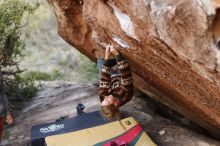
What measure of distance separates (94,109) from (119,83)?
212 centimetres

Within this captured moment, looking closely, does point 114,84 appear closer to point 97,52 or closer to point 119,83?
point 119,83

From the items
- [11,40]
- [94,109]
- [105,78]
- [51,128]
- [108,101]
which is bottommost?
[94,109]

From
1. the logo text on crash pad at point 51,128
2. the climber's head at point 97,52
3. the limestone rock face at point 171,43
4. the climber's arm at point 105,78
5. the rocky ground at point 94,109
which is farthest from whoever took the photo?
the climber's head at point 97,52

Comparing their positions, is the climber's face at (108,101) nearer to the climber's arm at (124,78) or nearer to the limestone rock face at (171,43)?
the climber's arm at (124,78)

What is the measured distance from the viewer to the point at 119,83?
744 centimetres

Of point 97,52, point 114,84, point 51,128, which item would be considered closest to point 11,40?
point 97,52

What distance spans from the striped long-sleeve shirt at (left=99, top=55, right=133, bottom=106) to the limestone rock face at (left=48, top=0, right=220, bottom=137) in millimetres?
211

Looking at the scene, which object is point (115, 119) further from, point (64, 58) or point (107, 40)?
point (64, 58)

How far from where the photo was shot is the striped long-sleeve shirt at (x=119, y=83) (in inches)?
276

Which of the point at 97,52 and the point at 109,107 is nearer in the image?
the point at 109,107

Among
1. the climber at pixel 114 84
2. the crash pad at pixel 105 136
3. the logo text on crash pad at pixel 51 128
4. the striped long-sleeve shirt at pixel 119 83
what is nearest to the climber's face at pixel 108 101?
the climber at pixel 114 84

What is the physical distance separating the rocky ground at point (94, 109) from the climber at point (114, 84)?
1.08 metres

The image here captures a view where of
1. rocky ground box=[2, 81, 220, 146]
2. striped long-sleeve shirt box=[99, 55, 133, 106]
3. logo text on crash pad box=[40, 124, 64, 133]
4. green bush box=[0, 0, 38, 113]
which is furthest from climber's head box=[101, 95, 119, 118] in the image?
green bush box=[0, 0, 38, 113]

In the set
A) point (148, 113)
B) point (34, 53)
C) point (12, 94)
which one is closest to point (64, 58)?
point (34, 53)
